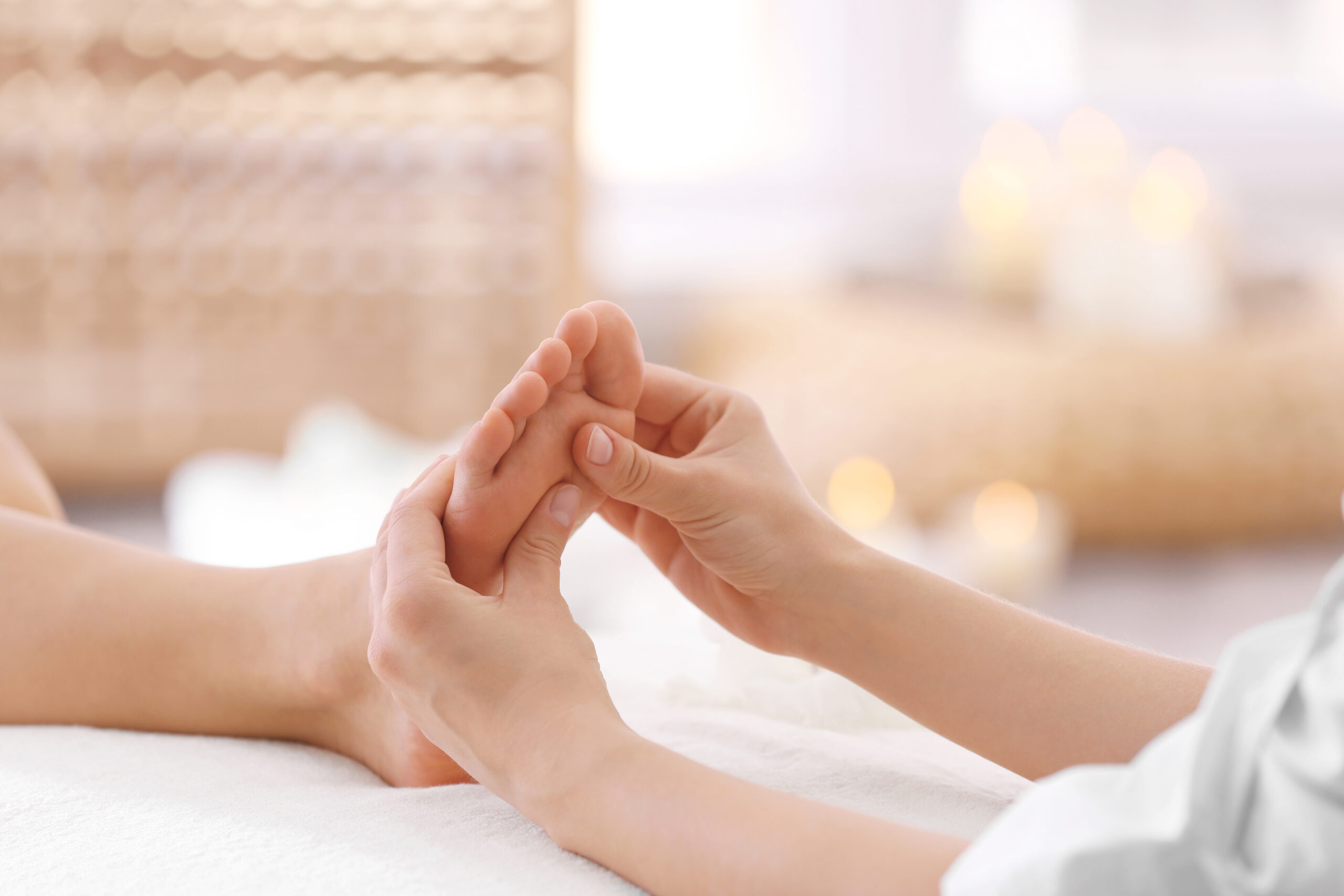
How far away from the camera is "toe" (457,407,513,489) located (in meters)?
0.59

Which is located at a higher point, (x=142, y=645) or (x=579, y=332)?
(x=579, y=332)

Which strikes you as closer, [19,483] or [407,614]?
[407,614]

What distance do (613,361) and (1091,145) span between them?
248 centimetres

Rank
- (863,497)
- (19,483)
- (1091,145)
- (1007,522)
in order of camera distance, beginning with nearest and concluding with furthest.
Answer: (19,483), (863,497), (1007,522), (1091,145)

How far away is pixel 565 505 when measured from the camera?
2.06ft

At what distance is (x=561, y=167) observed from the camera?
2643 millimetres

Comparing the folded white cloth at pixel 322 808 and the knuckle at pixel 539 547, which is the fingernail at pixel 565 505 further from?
the folded white cloth at pixel 322 808

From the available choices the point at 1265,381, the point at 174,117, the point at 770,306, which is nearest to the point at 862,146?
the point at 770,306

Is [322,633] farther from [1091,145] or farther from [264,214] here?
[1091,145]

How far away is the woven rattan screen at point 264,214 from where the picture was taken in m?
2.54

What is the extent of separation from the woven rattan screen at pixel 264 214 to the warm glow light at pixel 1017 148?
1064mm

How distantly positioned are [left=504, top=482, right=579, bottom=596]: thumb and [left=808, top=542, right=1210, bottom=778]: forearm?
14 cm

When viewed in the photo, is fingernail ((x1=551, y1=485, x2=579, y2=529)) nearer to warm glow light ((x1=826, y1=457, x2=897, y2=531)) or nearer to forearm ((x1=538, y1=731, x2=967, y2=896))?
forearm ((x1=538, y1=731, x2=967, y2=896))

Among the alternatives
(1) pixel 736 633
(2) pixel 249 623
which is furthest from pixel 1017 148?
(2) pixel 249 623
